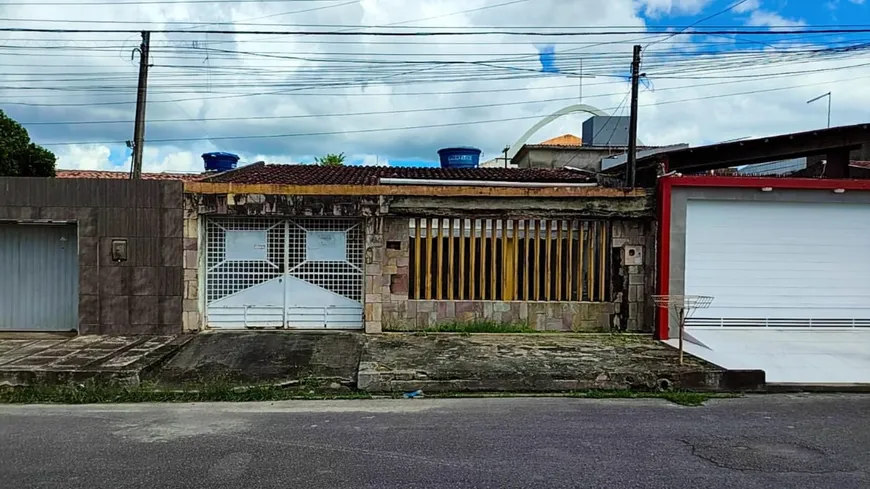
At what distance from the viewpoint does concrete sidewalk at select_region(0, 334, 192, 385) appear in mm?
7922

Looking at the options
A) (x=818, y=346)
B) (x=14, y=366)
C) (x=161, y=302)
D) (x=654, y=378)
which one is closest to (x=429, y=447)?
(x=654, y=378)

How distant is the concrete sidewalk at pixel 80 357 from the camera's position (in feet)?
26.0

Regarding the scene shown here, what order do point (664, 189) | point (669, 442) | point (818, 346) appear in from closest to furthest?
point (669, 442) < point (818, 346) < point (664, 189)

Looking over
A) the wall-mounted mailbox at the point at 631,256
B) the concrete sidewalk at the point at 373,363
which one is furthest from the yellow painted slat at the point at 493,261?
the wall-mounted mailbox at the point at 631,256

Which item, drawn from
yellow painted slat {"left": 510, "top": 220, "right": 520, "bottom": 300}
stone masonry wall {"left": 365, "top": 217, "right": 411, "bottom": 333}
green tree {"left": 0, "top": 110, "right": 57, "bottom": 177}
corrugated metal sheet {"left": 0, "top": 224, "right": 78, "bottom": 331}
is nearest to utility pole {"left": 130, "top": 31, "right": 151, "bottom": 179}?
corrugated metal sheet {"left": 0, "top": 224, "right": 78, "bottom": 331}

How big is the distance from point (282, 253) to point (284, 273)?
366mm

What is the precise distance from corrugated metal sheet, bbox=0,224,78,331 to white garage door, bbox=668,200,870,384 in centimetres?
1087

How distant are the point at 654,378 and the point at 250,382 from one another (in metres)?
5.27

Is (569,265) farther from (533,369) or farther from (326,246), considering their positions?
(326,246)

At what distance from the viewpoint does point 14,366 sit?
8.19 meters

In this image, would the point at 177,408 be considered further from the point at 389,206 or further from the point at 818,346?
the point at 818,346

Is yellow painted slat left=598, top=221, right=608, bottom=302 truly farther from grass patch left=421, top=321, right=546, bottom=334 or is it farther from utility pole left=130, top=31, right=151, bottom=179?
utility pole left=130, top=31, right=151, bottom=179

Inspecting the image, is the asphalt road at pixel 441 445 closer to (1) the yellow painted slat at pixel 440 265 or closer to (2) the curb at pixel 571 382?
(2) the curb at pixel 571 382

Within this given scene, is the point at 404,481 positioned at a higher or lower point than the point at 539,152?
lower
